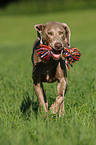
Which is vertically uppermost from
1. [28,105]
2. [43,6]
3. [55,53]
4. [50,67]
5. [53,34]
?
[43,6]

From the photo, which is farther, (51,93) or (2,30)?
(2,30)

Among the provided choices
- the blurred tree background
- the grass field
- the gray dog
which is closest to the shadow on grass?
the grass field

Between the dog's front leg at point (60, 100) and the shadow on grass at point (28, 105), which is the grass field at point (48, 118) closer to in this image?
the shadow on grass at point (28, 105)

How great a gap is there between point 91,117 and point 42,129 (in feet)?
2.73

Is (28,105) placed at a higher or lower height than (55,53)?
lower

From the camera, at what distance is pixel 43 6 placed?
1455 inches

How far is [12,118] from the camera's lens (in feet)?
10.8

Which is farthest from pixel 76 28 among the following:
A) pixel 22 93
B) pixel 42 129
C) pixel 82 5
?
pixel 42 129

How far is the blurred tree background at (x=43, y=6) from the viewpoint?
117ft

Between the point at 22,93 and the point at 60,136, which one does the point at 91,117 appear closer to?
the point at 60,136

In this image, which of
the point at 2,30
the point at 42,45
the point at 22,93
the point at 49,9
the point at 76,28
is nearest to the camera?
the point at 42,45

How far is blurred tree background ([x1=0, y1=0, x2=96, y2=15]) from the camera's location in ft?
117

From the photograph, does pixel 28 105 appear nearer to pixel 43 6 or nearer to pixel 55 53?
pixel 55 53

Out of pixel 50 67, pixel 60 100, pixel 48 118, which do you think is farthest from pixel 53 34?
pixel 48 118
